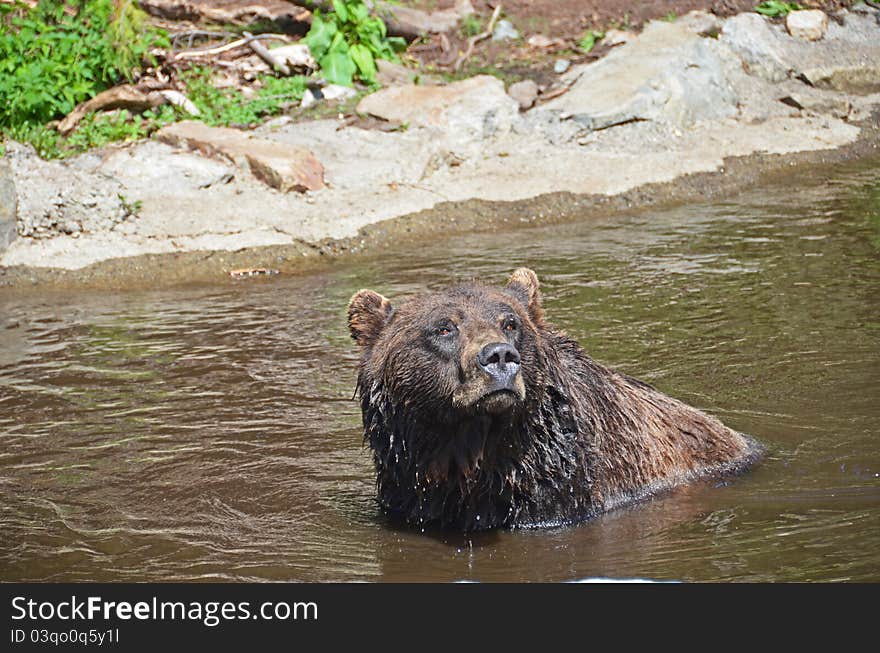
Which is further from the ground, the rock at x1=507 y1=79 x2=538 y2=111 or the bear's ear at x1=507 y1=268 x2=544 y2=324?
the bear's ear at x1=507 y1=268 x2=544 y2=324

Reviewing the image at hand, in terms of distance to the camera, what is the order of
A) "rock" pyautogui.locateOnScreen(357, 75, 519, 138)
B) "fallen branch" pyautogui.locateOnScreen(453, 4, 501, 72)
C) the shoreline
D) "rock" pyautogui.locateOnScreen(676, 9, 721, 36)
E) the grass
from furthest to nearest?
1. "fallen branch" pyautogui.locateOnScreen(453, 4, 501, 72)
2. "rock" pyautogui.locateOnScreen(676, 9, 721, 36)
3. "rock" pyautogui.locateOnScreen(357, 75, 519, 138)
4. the grass
5. the shoreline

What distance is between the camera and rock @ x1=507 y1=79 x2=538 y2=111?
1528 cm

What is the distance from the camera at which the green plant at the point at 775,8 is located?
1714cm

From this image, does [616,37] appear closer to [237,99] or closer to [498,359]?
[237,99]

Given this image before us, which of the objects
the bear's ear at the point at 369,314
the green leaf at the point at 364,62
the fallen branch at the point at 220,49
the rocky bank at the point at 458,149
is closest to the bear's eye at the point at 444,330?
the bear's ear at the point at 369,314

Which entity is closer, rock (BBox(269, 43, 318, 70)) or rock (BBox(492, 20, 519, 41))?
rock (BBox(269, 43, 318, 70))

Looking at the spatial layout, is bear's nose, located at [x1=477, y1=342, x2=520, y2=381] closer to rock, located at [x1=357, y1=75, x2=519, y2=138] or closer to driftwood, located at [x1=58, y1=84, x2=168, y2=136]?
rock, located at [x1=357, y1=75, x2=519, y2=138]

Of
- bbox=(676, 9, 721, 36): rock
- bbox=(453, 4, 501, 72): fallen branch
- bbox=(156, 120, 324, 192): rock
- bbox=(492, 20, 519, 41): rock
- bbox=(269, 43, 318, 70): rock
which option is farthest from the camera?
bbox=(492, 20, 519, 41): rock

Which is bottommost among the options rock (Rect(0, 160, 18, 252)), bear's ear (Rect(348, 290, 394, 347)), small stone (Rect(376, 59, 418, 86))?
rock (Rect(0, 160, 18, 252))

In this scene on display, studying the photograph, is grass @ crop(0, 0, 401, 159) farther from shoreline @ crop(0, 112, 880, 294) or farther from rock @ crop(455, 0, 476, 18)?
rock @ crop(455, 0, 476, 18)

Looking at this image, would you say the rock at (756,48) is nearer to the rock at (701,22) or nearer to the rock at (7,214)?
the rock at (701,22)

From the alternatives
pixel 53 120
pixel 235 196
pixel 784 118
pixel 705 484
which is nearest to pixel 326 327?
pixel 235 196

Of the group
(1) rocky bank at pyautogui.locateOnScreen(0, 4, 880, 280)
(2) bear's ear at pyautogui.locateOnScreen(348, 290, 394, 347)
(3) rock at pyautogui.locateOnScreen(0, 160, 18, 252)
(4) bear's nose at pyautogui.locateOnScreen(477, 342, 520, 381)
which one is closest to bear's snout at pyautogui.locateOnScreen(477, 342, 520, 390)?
(4) bear's nose at pyautogui.locateOnScreen(477, 342, 520, 381)

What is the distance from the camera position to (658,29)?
54.2 feet
